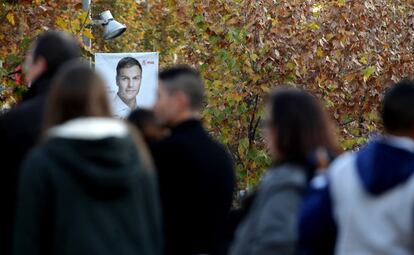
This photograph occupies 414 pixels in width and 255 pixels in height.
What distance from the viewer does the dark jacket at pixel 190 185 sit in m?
6.42

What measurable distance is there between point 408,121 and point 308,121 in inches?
18.3

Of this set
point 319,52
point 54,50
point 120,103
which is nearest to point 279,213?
point 54,50

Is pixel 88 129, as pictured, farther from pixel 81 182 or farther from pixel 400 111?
pixel 400 111

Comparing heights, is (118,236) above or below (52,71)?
below

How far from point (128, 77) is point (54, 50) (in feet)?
36.1

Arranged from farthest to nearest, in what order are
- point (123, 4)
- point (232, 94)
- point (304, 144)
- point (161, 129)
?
point (123, 4), point (232, 94), point (161, 129), point (304, 144)

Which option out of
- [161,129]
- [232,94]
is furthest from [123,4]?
[161,129]

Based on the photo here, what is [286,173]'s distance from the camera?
18.5 ft

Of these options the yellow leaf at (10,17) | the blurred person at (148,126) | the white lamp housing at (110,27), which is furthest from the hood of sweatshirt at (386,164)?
the white lamp housing at (110,27)

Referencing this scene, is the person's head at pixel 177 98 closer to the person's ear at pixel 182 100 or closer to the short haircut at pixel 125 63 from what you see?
the person's ear at pixel 182 100

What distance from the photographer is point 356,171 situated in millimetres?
5469

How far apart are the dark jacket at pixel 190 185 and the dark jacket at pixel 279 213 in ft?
2.78

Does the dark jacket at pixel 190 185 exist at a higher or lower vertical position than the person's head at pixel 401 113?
lower

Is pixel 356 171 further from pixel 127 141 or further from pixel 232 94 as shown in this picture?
pixel 232 94
